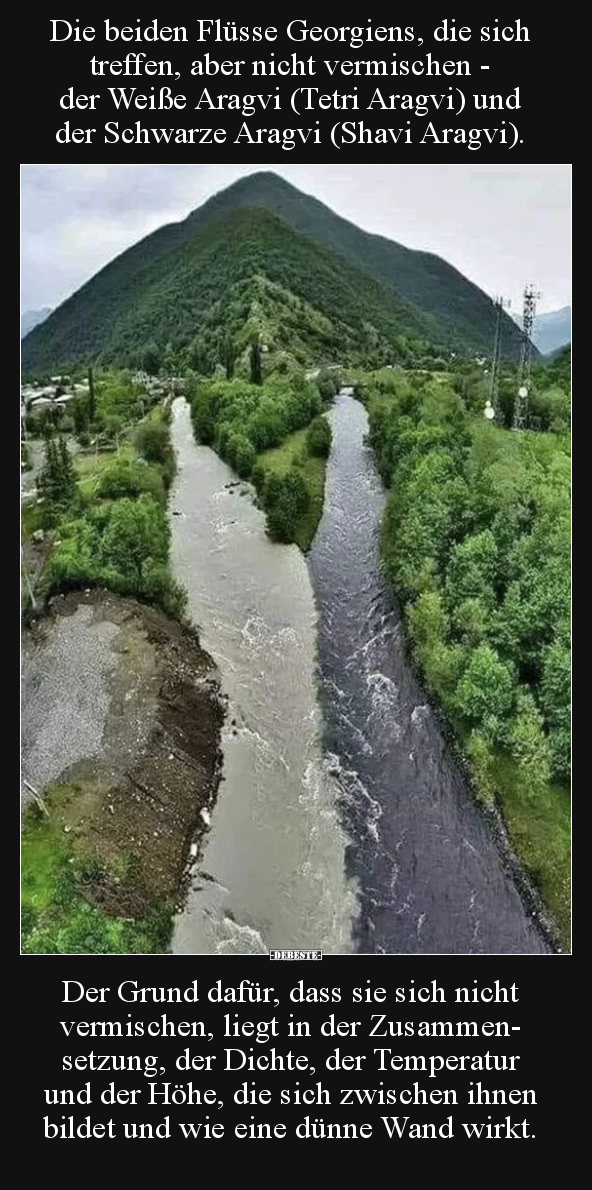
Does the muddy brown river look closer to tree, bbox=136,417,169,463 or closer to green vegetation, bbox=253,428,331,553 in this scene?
green vegetation, bbox=253,428,331,553

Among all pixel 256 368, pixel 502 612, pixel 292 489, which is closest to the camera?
pixel 502 612

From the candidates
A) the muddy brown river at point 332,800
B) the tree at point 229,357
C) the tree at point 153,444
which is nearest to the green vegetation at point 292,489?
the muddy brown river at point 332,800

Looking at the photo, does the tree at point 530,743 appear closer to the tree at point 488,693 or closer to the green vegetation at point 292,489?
the tree at point 488,693

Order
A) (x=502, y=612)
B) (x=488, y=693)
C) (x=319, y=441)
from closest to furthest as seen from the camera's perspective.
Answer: (x=488, y=693) < (x=502, y=612) < (x=319, y=441)

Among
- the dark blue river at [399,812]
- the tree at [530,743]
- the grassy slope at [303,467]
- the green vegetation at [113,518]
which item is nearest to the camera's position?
the dark blue river at [399,812]

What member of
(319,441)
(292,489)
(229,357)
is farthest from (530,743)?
(229,357)

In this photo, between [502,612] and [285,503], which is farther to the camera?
[285,503]

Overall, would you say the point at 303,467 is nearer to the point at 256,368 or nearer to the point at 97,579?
the point at 97,579

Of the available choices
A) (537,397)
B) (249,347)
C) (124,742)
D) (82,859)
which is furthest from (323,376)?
(82,859)

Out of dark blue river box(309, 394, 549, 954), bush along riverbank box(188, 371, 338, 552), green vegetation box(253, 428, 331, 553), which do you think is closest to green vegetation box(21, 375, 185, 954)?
bush along riverbank box(188, 371, 338, 552)
